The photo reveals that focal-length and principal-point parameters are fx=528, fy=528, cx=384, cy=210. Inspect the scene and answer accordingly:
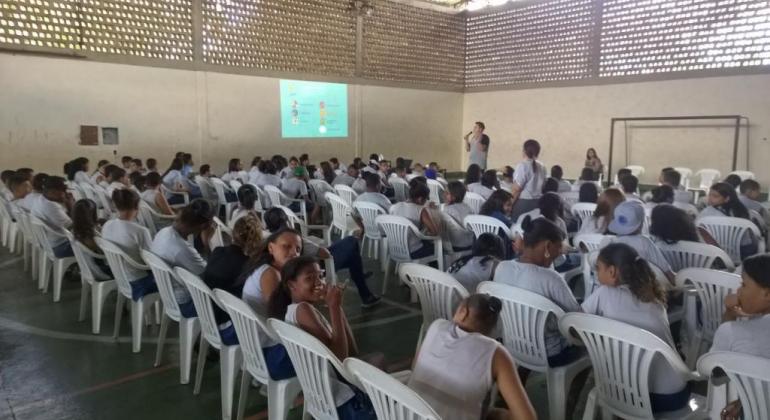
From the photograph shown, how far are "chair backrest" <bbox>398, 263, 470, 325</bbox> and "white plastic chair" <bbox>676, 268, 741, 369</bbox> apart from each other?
120 cm

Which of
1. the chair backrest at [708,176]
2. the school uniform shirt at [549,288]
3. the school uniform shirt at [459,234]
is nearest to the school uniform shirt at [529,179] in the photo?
the school uniform shirt at [459,234]

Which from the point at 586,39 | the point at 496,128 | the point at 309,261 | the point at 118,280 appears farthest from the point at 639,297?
the point at 496,128

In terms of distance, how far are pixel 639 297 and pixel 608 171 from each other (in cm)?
1130

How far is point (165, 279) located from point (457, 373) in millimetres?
1990

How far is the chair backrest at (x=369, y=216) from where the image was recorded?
531 centimetres

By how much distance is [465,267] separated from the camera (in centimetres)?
307

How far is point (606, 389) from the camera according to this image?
2.16 meters

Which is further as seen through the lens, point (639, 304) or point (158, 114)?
point (158, 114)

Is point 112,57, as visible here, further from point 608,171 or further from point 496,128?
point 608,171

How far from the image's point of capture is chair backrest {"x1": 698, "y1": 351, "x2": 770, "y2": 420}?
1595mm

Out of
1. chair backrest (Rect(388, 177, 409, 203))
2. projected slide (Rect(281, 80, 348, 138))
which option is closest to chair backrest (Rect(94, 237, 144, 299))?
chair backrest (Rect(388, 177, 409, 203))

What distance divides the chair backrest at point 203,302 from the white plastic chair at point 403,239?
2017 mm

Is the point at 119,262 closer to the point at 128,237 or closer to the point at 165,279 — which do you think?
the point at 128,237

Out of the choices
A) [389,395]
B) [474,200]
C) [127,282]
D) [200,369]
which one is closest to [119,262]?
[127,282]
